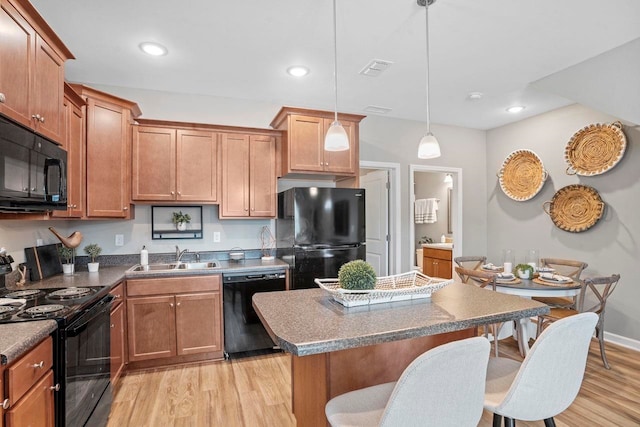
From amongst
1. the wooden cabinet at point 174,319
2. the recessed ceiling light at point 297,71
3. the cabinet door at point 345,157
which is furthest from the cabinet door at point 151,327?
the recessed ceiling light at point 297,71

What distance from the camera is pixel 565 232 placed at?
399 centimetres

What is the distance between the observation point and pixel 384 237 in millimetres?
4605

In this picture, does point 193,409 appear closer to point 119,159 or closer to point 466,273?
point 119,159

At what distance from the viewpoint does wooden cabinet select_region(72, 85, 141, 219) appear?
2863mm

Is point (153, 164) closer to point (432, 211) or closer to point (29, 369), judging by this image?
point (29, 369)

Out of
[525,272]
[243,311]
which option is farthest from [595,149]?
[243,311]

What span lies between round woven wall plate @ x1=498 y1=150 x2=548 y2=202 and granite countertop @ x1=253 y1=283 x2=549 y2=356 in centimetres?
315

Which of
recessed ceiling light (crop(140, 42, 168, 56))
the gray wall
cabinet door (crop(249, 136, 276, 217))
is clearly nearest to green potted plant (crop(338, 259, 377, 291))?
cabinet door (crop(249, 136, 276, 217))

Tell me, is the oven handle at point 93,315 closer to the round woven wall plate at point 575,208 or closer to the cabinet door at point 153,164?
the cabinet door at point 153,164

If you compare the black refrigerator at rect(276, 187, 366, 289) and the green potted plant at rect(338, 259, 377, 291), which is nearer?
the green potted plant at rect(338, 259, 377, 291)

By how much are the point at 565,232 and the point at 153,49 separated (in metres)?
4.70

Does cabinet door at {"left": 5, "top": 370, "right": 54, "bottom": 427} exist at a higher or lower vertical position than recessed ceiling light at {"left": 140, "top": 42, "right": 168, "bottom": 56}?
lower

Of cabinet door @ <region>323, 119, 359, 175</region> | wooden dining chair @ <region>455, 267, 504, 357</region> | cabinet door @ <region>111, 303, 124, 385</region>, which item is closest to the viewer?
cabinet door @ <region>111, 303, 124, 385</region>

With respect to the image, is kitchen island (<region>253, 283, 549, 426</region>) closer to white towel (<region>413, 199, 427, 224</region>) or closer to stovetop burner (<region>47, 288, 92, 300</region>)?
stovetop burner (<region>47, 288, 92, 300</region>)
